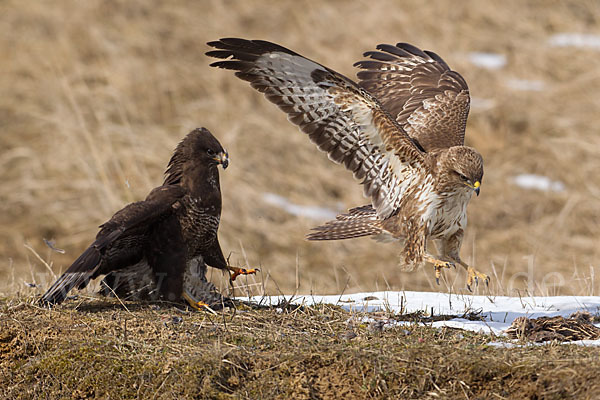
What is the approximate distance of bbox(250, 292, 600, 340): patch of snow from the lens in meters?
4.59

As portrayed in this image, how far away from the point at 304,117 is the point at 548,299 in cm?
217

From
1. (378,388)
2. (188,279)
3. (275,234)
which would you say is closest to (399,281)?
(275,234)

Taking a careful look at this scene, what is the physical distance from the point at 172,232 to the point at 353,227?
68.9 inches

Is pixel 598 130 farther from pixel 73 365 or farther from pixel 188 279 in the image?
pixel 73 365

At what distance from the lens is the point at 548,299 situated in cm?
539

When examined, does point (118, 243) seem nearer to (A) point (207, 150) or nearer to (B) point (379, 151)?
(A) point (207, 150)

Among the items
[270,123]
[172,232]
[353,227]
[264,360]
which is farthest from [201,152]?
[270,123]

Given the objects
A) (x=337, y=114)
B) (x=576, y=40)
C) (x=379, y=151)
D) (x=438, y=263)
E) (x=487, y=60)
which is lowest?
(x=438, y=263)

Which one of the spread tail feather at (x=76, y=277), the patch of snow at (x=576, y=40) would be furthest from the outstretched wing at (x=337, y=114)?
the patch of snow at (x=576, y=40)

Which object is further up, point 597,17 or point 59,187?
point 597,17

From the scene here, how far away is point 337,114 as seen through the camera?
18.2ft

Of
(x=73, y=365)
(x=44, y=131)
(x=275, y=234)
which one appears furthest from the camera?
(x=44, y=131)

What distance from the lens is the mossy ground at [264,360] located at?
11.4 feet

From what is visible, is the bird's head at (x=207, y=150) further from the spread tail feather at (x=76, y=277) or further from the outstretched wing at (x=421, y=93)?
the outstretched wing at (x=421, y=93)
